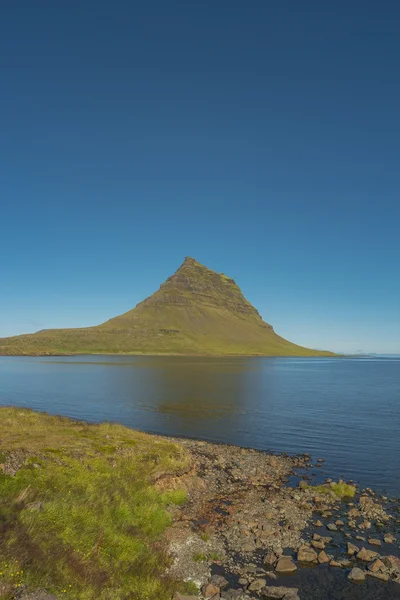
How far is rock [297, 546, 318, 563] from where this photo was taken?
2144cm

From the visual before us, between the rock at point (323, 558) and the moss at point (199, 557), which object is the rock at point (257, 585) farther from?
the rock at point (323, 558)

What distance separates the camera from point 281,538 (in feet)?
78.1

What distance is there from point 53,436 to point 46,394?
214 ft

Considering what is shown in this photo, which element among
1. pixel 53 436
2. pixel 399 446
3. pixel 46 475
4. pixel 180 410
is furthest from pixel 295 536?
pixel 180 410

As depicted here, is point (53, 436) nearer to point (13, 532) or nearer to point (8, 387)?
point (13, 532)

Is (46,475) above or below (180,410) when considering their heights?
above

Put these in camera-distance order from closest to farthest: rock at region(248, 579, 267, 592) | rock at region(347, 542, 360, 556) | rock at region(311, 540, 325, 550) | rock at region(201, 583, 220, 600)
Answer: rock at region(201, 583, 220, 600)
rock at region(248, 579, 267, 592)
rock at region(347, 542, 360, 556)
rock at region(311, 540, 325, 550)

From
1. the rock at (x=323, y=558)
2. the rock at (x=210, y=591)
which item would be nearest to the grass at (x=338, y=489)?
the rock at (x=323, y=558)

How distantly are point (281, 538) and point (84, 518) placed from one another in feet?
41.8

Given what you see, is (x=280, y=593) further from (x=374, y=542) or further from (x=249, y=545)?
(x=374, y=542)

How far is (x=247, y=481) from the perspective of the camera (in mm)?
34719

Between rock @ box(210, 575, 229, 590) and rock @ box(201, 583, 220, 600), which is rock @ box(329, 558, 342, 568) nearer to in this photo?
rock @ box(210, 575, 229, 590)

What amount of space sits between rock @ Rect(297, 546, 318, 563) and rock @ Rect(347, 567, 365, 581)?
2.05 m

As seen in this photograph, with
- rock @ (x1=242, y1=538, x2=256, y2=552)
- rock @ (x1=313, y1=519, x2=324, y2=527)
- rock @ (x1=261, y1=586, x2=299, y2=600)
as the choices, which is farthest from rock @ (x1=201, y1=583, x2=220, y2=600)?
rock @ (x1=313, y1=519, x2=324, y2=527)
